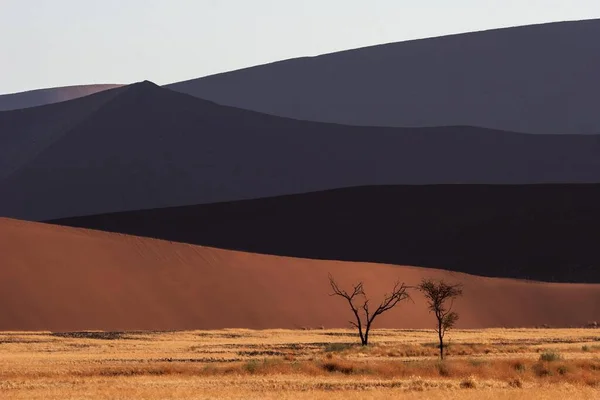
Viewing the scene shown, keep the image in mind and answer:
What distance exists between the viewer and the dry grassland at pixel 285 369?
2534cm

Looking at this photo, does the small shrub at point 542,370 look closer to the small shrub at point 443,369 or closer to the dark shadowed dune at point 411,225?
the small shrub at point 443,369

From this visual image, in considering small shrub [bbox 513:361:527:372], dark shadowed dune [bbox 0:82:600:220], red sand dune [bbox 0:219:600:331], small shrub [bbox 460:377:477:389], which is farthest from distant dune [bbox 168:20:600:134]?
small shrub [bbox 460:377:477:389]

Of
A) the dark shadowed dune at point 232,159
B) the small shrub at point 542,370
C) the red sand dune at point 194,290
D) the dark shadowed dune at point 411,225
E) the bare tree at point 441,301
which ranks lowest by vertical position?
the small shrub at point 542,370

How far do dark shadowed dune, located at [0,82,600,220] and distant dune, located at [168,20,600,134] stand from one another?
2440 mm

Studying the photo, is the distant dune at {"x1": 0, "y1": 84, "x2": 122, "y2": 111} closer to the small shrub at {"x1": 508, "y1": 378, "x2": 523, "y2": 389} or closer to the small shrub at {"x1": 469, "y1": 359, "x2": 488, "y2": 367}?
the small shrub at {"x1": 469, "y1": 359, "x2": 488, "y2": 367}

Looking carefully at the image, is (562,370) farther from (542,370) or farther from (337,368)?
(337,368)

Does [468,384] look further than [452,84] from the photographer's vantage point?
No

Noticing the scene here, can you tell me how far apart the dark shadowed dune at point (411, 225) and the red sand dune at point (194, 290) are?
15625 mm

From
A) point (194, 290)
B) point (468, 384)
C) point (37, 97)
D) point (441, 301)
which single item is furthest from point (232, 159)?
point (37, 97)

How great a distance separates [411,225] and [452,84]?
65.7 ft

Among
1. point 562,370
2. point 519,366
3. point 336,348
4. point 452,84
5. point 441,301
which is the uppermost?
point 452,84

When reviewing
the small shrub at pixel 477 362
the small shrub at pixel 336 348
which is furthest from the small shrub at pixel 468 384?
the small shrub at pixel 336 348

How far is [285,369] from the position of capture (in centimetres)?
3047

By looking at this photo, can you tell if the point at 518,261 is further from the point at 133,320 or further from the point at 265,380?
the point at 265,380
